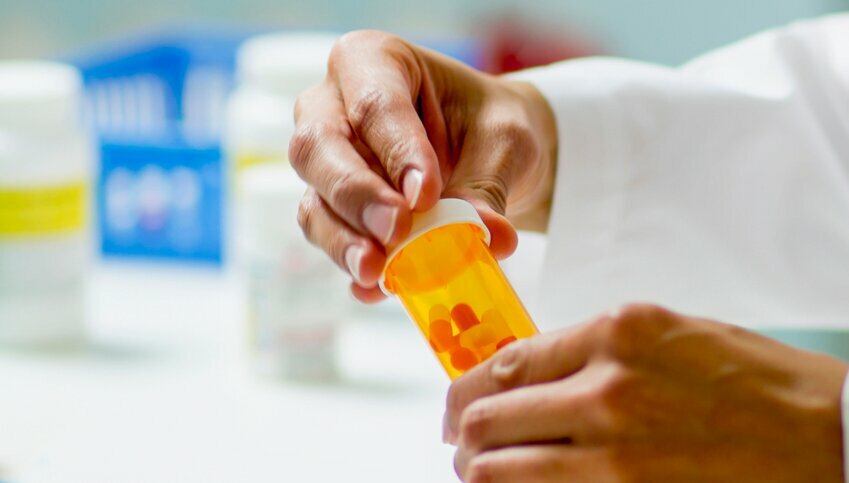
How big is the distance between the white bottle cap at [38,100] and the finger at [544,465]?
638mm

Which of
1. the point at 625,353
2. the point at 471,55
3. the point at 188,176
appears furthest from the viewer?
the point at 471,55

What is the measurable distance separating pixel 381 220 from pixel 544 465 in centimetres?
15

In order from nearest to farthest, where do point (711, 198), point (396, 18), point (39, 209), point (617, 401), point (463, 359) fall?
point (617, 401) → point (463, 359) → point (711, 198) → point (39, 209) → point (396, 18)

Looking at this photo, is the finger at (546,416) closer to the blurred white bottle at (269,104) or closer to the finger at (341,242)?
the finger at (341,242)

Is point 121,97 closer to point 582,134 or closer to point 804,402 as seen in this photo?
point 582,134

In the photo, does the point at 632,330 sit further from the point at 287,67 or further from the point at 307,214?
the point at 287,67

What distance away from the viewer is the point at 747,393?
0.49 metres

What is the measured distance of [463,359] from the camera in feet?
1.93

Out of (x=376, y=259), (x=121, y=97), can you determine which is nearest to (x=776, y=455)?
(x=376, y=259)

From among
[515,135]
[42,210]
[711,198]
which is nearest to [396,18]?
[42,210]

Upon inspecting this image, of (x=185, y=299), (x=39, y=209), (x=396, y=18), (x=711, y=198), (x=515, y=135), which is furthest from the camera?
(x=396, y=18)

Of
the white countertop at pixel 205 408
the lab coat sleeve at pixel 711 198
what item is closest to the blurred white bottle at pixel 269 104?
the white countertop at pixel 205 408

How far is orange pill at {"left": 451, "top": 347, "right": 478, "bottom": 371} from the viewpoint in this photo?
1.92 feet

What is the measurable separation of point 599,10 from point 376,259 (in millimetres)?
1478
